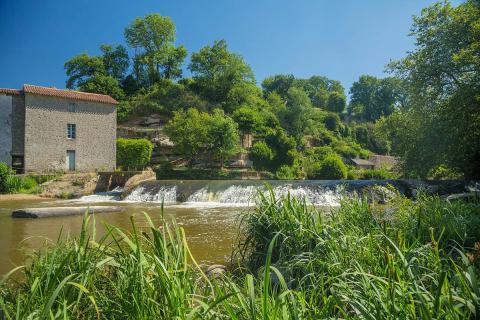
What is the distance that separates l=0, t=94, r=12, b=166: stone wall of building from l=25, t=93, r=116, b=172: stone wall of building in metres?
1.17

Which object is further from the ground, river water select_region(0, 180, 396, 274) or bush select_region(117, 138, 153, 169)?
bush select_region(117, 138, 153, 169)

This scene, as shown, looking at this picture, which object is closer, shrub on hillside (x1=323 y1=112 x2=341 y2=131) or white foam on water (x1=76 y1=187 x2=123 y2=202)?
white foam on water (x1=76 y1=187 x2=123 y2=202)

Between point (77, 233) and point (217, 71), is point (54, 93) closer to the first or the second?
point (77, 233)

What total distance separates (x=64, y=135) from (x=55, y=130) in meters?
0.76

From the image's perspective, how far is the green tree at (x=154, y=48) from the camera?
47.9m

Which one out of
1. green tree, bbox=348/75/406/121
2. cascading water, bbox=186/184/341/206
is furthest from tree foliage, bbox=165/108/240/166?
green tree, bbox=348/75/406/121

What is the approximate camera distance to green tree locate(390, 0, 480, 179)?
14305 millimetres

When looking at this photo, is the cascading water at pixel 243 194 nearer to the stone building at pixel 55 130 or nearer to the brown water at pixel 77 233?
the brown water at pixel 77 233

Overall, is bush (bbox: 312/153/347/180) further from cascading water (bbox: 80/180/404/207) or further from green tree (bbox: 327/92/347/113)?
green tree (bbox: 327/92/347/113)

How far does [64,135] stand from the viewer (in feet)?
83.7

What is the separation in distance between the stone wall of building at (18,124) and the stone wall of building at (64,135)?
0.59 m

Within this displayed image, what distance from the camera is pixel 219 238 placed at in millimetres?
6938

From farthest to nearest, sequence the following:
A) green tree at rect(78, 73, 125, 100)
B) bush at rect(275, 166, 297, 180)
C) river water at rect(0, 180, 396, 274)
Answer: green tree at rect(78, 73, 125, 100)
bush at rect(275, 166, 297, 180)
river water at rect(0, 180, 396, 274)

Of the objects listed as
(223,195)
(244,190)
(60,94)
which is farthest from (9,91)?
(244,190)
